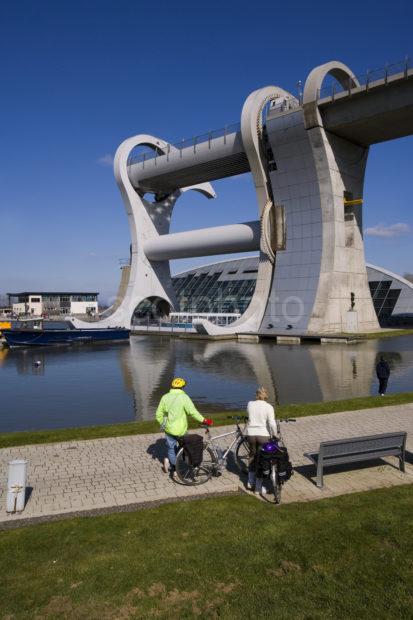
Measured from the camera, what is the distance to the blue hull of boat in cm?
4122

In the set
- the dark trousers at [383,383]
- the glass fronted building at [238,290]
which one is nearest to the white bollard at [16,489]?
the dark trousers at [383,383]

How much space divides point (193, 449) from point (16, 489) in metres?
2.73

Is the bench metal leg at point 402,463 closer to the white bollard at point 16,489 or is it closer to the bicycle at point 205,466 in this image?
the bicycle at point 205,466

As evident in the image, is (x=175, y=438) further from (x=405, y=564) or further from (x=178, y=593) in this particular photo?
(x=405, y=564)

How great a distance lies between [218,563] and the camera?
552cm

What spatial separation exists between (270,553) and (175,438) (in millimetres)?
3071

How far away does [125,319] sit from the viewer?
5400cm

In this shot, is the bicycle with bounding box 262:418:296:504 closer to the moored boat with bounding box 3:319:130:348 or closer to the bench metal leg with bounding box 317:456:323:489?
the bench metal leg with bounding box 317:456:323:489

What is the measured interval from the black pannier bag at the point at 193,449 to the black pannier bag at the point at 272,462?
3.53 feet

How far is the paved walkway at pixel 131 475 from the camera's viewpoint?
7605 mm

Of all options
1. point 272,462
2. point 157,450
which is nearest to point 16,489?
point 157,450

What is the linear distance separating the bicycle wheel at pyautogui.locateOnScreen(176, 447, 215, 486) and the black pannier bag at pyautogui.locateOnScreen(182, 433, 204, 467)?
12cm

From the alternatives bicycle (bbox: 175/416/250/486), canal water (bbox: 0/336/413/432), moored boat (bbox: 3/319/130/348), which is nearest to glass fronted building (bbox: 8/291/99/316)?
moored boat (bbox: 3/319/130/348)

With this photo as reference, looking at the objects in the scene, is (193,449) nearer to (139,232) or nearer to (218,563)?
(218,563)
